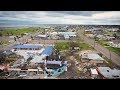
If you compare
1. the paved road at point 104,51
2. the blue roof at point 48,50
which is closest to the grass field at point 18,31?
the blue roof at point 48,50

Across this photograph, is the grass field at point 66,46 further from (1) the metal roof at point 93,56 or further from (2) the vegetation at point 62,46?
(1) the metal roof at point 93,56

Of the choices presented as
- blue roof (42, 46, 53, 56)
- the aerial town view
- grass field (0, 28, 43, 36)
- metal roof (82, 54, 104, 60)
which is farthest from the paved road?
grass field (0, 28, 43, 36)

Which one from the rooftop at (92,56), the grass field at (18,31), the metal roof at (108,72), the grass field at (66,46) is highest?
the grass field at (18,31)

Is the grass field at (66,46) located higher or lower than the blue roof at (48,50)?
higher

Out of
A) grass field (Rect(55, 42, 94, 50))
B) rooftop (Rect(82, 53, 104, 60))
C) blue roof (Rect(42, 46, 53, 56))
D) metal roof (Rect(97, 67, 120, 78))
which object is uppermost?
grass field (Rect(55, 42, 94, 50))

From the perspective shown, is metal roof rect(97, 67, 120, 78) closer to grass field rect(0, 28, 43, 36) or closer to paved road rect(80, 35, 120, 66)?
paved road rect(80, 35, 120, 66)

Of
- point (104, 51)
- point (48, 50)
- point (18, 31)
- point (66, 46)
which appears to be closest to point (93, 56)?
point (104, 51)

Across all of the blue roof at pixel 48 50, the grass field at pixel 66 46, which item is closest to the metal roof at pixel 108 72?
the grass field at pixel 66 46
